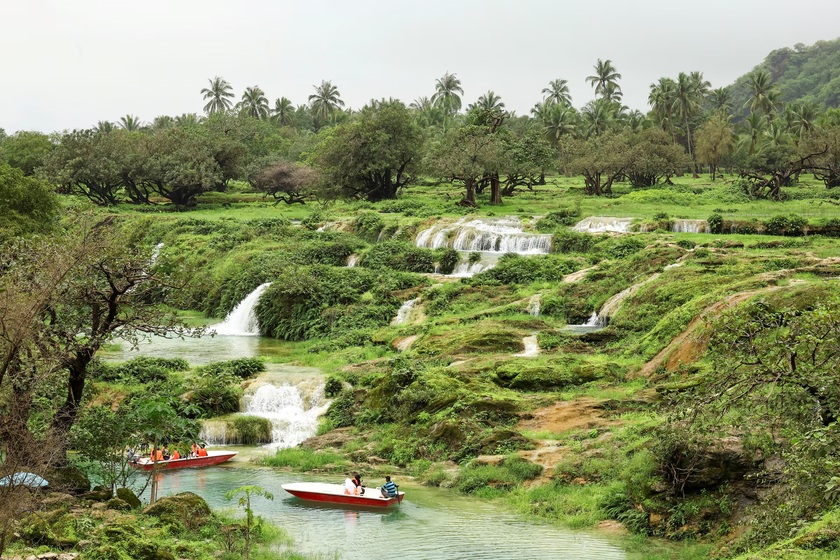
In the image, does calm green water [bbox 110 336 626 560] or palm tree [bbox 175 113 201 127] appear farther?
palm tree [bbox 175 113 201 127]

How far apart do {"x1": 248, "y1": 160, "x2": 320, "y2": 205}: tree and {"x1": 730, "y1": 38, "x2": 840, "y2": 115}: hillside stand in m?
98.5

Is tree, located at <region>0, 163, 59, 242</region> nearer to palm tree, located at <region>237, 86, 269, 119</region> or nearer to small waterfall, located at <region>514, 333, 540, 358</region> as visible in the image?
small waterfall, located at <region>514, 333, 540, 358</region>

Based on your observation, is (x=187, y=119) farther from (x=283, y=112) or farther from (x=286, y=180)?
(x=286, y=180)

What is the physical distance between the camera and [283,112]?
124 metres

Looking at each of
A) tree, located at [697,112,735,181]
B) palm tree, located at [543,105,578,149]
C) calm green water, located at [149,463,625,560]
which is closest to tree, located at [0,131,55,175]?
palm tree, located at [543,105,578,149]

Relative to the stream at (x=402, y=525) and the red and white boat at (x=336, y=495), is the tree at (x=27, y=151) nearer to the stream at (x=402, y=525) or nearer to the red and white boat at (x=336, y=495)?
the stream at (x=402, y=525)

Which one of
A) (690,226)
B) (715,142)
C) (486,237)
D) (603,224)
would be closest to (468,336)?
(486,237)

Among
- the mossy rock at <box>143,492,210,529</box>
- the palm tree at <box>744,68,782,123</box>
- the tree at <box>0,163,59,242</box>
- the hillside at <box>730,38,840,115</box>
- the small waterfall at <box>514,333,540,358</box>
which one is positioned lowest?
the mossy rock at <box>143,492,210,529</box>

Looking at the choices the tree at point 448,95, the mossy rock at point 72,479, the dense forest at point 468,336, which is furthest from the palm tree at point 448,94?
the mossy rock at point 72,479

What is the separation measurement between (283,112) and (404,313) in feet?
304

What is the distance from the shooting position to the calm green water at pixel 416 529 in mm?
14852

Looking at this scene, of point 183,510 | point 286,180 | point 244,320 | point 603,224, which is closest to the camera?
point 183,510

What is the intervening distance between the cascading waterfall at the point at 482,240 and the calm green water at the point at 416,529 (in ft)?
72.6

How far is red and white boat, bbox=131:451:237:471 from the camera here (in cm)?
2019
